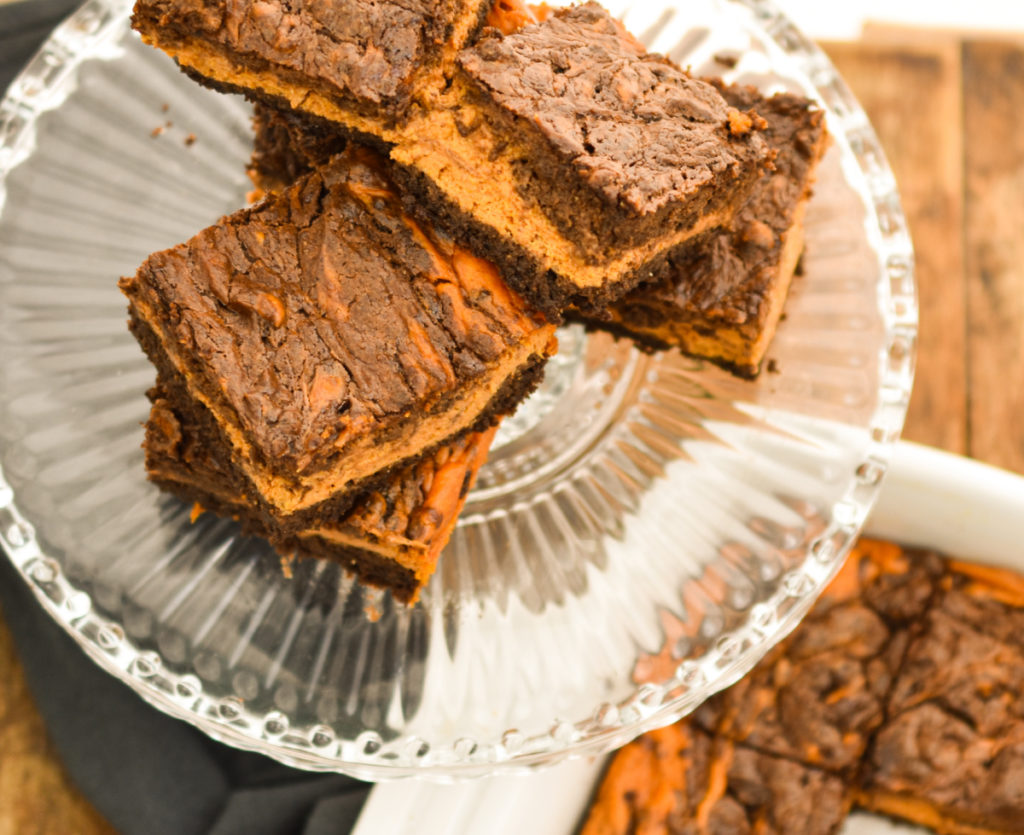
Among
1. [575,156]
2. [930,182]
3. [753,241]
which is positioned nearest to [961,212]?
[930,182]

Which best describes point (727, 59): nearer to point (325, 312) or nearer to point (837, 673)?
point (325, 312)


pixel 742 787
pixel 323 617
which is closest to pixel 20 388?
pixel 323 617

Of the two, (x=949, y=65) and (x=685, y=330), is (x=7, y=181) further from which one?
(x=949, y=65)

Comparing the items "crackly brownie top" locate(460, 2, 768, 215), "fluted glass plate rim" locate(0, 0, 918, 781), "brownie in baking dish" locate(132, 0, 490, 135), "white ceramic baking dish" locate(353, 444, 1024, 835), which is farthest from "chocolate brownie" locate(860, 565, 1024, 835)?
"brownie in baking dish" locate(132, 0, 490, 135)

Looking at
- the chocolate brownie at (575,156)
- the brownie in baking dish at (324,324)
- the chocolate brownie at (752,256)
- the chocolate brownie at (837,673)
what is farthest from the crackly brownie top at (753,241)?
the chocolate brownie at (837,673)

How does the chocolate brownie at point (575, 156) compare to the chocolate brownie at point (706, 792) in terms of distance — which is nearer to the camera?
the chocolate brownie at point (575, 156)

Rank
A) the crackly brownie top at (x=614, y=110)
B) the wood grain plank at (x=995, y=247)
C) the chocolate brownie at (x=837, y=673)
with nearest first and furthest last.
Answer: the crackly brownie top at (x=614, y=110) → the chocolate brownie at (x=837, y=673) → the wood grain plank at (x=995, y=247)

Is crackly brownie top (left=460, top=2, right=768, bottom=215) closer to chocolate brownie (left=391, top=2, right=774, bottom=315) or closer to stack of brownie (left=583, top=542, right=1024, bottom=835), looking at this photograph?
chocolate brownie (left=391, top=2, right=774, bottom=315)

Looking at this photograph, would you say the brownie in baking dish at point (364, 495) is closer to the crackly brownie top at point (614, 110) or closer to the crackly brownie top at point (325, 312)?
the crackly brownie top at point (325, 312)
